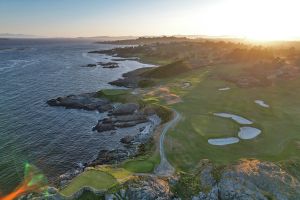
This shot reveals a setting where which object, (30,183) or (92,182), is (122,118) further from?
(92,182)

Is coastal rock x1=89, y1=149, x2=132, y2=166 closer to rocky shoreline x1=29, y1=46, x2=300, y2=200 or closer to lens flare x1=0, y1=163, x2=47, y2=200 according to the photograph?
rocky shoreline x1=29, y1=46, x2=300, y2=200

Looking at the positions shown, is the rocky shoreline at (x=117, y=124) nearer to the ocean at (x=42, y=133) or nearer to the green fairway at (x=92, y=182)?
the ocean at (x=42, y=133)

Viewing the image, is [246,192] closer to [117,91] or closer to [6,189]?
[6,189]

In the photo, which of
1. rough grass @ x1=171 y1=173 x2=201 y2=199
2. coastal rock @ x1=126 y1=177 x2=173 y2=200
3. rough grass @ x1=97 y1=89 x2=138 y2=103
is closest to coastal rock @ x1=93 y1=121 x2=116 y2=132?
rough grass @ x1=97 y1=89 x2=138 y2=103

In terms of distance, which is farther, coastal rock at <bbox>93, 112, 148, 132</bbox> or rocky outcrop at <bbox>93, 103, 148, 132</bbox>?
rocky outcrop at <bbox>93, 103, 148, 132</bbox>

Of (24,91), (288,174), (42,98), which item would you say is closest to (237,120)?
(288,174)

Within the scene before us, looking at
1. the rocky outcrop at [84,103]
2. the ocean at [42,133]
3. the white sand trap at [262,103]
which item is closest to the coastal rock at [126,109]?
the ocean at [42,133]
